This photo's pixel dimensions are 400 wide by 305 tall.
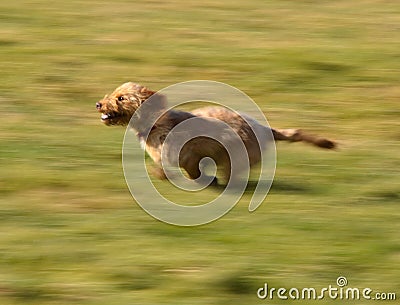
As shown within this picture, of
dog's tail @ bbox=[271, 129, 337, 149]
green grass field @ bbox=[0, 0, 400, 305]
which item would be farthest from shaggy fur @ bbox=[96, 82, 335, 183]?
green grass field @ bbox=[0, 0, 400, 305]

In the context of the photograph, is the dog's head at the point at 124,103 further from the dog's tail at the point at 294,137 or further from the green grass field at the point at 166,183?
the dog's tail at the point at 294,137

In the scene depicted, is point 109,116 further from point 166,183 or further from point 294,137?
point 294,137

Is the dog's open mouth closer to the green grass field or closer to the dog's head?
the dog's head

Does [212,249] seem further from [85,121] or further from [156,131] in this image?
[85,121]

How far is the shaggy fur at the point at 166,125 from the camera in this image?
297 inches

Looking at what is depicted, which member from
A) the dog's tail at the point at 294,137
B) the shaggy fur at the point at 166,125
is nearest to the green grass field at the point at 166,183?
the dog's tail at the point at 294,137

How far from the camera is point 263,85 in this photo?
10.7m

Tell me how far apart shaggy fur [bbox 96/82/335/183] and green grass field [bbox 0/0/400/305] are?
0.35 meters

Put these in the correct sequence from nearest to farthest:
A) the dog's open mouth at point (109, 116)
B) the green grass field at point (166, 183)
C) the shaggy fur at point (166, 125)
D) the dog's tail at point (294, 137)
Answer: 1. the green grass field at point (166, 183)
2. the shaggy fur at point (166, 125)
3. the dog's open mouth at point (109, 116)
4. the dog's tail at point (294, 137)

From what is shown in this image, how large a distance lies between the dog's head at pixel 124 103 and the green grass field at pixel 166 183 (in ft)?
1.46

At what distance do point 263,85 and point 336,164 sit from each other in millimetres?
2567

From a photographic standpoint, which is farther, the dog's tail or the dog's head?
the dog's tail

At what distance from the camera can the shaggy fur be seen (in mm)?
7555

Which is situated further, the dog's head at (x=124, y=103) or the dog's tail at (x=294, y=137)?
the dog's tail at (x=294, y=137)
